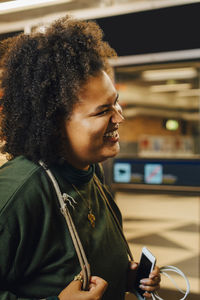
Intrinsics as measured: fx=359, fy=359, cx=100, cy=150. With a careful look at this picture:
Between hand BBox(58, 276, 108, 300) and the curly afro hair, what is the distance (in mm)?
352

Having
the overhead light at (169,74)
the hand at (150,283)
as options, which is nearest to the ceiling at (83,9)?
the overhead light at (169,74)

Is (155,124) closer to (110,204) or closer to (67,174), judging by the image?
(110,204)

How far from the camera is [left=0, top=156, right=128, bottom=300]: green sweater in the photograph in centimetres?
93

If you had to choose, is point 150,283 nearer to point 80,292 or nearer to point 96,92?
point 80,292

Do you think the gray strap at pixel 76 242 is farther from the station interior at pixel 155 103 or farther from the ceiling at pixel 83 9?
the ceiling at pixel 83 9

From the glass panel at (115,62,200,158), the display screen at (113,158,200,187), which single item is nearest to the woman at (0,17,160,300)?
the display screen at (113,158,200,187)

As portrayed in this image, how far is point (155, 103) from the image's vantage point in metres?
3.81

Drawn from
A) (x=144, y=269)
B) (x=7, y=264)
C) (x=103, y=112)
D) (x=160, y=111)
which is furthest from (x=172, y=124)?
(x=7, y=264)

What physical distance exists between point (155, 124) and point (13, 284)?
300cm

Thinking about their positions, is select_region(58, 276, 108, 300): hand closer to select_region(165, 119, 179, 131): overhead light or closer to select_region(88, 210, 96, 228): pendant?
select_region(88, 210, 96, 228): pendant

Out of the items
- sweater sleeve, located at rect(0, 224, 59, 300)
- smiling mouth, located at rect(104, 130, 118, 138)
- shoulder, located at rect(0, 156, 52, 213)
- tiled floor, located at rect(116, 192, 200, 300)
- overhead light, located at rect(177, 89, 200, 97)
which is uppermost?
overhead light, located at rect(177, 89, 200, 97)

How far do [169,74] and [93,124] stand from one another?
271cm

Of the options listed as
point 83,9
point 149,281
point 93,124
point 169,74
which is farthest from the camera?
point 169,74

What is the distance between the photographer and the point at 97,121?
105 centimetres
